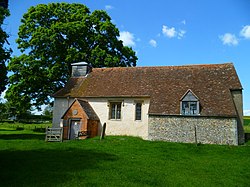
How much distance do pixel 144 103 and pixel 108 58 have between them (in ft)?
37.0

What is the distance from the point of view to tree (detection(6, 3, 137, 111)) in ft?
102

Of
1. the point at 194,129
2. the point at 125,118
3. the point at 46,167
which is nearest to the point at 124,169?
the point at 46,167

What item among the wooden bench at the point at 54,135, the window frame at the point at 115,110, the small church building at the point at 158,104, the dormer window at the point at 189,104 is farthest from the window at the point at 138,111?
the wooden bench at the point at 54,135

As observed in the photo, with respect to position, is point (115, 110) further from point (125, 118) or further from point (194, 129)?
point (194, 129)

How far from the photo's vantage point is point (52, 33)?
3194cm

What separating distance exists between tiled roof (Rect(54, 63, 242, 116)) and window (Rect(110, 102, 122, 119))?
1.13 meters

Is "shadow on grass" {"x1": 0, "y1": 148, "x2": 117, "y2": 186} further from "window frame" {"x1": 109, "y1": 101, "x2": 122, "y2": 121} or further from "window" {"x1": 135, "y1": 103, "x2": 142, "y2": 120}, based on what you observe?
"window frame" {"x1": 109, "y1": 101, "x2": 122, "y2": 121}

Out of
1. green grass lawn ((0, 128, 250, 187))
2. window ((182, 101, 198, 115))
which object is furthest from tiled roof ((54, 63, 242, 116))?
green grass lawn ((0, 128, 250, 187))

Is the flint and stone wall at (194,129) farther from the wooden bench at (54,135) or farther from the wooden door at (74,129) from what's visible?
the wooden bench at (54,135)

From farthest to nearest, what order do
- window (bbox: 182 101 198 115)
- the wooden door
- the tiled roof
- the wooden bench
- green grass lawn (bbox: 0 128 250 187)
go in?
the wooden door, the tiled roof, window (bbox: 182 101 198 115), the wooden bench, green grass lawn (bbox: 0 128 250 187)

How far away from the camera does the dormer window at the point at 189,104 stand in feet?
71.6

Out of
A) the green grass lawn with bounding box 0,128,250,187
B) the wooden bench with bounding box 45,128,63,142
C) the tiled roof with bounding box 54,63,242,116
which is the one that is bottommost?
the green grass lawn with bounding box 0,128,250,187

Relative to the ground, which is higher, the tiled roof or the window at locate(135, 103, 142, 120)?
the tiled roof

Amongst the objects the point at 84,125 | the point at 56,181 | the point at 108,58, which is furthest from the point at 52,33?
the point at 56,181
